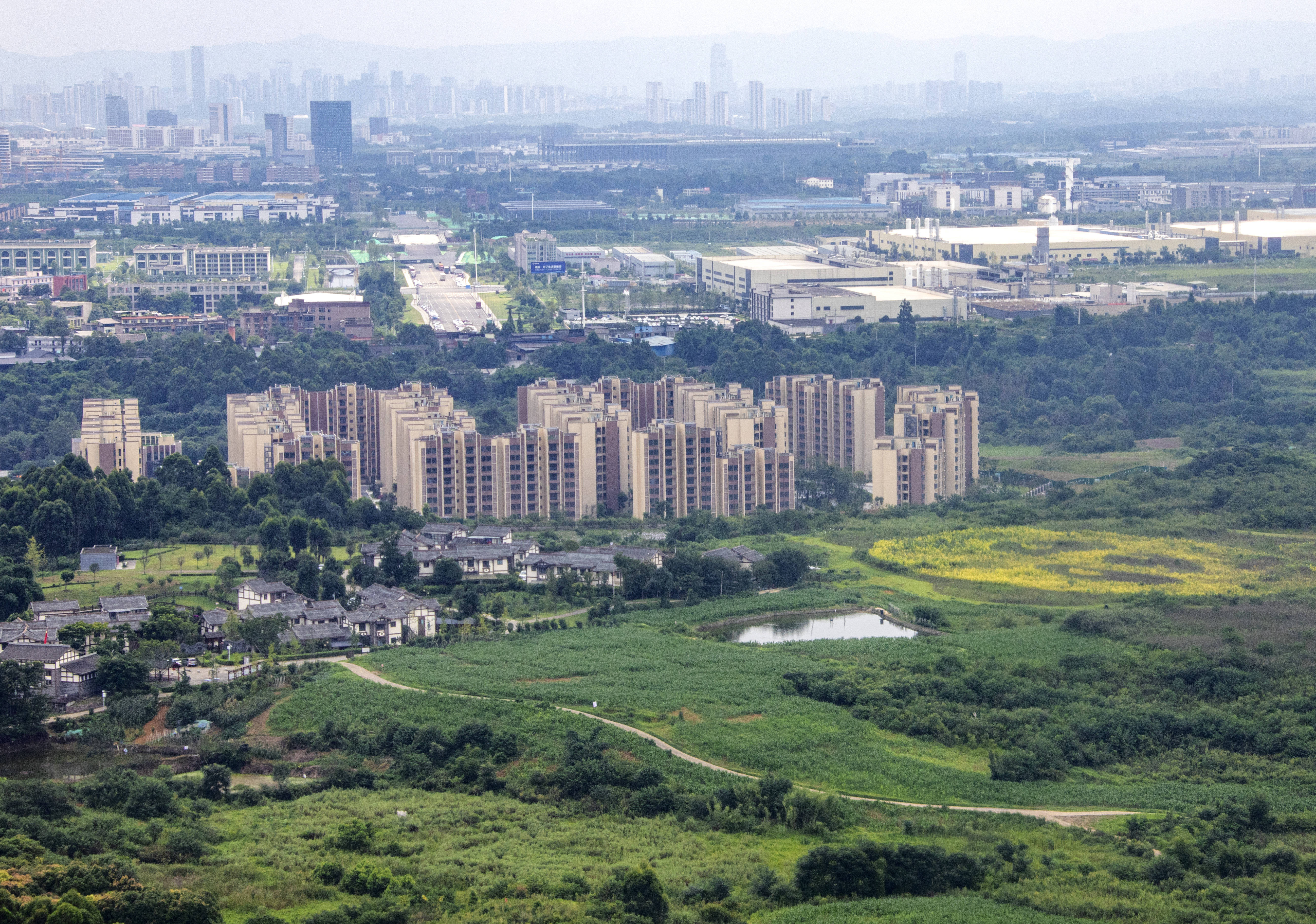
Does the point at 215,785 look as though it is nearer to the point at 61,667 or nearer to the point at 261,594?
the point at 61,667

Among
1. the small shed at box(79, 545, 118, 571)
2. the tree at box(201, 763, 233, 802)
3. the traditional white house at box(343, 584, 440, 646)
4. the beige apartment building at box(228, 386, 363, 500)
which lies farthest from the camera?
the beige apartment building at box(228, 386, 363, 500)

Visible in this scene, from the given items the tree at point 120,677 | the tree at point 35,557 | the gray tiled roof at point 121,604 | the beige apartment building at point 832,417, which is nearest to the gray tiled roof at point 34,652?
the tree at point 120,677

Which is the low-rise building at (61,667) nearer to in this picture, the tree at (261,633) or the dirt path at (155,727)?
the dirt path at (155,727)

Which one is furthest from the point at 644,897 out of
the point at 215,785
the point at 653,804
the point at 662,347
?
the point at 662,347

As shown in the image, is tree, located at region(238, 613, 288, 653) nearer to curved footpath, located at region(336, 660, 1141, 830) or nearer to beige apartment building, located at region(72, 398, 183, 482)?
curved footpath, located at region(336, 660, 1141, 830)

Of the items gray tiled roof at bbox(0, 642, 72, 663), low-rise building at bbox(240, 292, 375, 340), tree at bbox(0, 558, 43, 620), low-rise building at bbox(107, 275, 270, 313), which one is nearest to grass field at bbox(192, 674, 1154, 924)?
gray tiled roof at bbox(0, 642, 72, 663)

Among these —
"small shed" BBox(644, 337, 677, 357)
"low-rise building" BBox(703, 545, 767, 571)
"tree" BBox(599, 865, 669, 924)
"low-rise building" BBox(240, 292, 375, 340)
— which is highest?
"low-rise building" BBox(240, 292, 375, 340)
